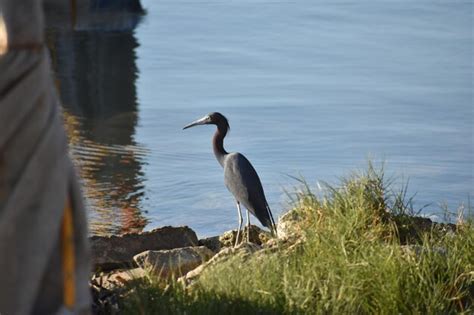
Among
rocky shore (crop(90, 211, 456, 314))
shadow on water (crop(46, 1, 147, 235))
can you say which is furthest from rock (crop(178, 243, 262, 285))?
shadow on water (crop(46, 1, 147, 235))

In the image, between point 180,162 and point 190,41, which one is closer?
point 180,162

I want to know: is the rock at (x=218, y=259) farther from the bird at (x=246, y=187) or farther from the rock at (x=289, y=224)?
the bird at (x=246, y=187)

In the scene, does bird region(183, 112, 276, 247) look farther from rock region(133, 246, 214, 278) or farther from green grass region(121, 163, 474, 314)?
green grass region(121, 163, 474, 314)

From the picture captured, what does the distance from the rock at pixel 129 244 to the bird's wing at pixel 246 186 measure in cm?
102

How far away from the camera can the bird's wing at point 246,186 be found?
9.02 metres

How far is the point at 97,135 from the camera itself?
48.7ft

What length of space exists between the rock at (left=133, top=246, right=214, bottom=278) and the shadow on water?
3.35 meters

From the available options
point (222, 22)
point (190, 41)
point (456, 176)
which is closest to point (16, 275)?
point (456, 176)

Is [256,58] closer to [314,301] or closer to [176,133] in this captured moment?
[176,133]

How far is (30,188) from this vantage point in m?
1.90

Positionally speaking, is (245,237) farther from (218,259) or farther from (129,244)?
(218,259)

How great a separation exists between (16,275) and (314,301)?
3664 mm

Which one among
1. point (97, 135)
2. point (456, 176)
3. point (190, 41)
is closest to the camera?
point (456, 176)

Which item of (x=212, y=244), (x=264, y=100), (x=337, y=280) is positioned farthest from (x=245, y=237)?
(x=264, y=100)
